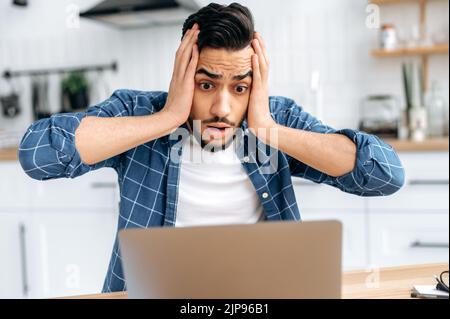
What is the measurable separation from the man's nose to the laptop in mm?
565

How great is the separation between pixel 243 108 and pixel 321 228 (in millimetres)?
604

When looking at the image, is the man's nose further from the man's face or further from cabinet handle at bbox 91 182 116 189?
cabinet handle at bbox 91 182 116 189

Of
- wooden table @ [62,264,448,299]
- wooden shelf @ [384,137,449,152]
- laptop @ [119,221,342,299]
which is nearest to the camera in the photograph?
laptop @ [119,221,342,299]

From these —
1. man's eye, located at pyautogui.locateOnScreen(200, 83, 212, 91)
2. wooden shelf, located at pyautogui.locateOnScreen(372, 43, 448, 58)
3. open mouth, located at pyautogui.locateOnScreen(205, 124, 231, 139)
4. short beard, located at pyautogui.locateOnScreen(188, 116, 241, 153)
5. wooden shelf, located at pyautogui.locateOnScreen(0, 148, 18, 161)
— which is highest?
wooden shelf, located at pyautogui.locateOnScreen(372, 43, 448, 58)

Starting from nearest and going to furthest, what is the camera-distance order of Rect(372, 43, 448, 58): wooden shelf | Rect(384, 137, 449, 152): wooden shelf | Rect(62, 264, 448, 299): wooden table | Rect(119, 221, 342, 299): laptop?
1. Rect(119, 221, 342, 299): laptop
2. Rect(62, 264, 448, 299): wooden table
3. Rect(384, 137, 449, 152): wooden shelf
4. Rect(372, 43, 448, 58): wooden shelf

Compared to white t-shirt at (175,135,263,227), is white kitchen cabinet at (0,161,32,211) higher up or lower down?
lower down

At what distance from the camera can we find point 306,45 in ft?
8.60

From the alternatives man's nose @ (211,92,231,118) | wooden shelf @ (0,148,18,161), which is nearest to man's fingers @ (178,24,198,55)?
man's nose @ (211,92,231,118)

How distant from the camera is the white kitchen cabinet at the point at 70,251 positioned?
2.42m

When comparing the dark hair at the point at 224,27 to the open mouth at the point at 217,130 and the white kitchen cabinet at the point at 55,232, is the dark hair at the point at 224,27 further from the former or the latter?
the white kitchen cabinet at the point at 55,232

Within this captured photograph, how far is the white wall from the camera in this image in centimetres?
255

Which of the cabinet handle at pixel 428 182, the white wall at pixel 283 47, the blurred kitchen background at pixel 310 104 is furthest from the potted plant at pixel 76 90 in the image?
the cabinet handle at pixel 428 182

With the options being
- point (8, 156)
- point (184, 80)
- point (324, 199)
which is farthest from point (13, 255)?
point (184, 80)

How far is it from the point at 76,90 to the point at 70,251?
34.2 inches
